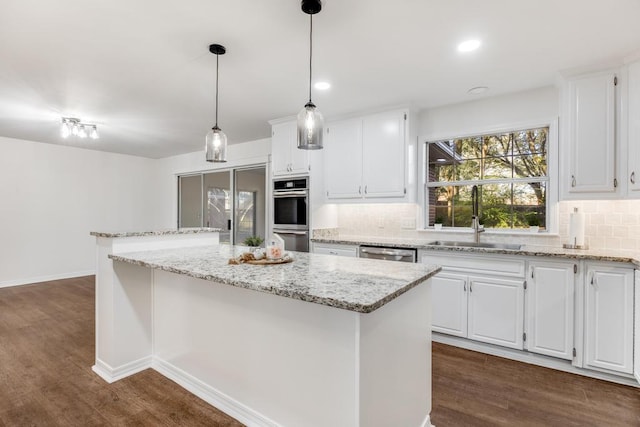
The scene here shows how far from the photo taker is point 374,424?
1399mm

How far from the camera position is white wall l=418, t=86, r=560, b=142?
3020 millimetres

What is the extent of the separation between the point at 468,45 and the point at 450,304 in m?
2.18

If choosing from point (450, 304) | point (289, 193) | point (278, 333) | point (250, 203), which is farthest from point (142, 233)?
point (250, 203)

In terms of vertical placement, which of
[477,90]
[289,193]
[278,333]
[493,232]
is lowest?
[278,333]

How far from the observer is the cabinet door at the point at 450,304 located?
296 centimetres

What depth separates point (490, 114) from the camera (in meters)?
3.29

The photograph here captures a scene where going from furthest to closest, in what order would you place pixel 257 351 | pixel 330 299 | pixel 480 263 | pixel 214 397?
pixel 480 263, pixel 214 397, pixel 257 351, pixel 330 299

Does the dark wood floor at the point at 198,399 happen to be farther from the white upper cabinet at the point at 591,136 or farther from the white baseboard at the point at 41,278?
the white baseboard at the point at 41,278

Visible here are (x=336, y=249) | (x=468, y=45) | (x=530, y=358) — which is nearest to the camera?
(x=468, y=45)

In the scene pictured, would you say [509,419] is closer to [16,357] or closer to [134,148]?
[16,357]

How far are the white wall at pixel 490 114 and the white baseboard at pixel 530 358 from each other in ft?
6.89

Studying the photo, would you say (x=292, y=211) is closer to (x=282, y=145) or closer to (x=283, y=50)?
(x=282, y=145)

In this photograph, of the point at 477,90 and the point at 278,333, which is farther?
the point at 477,90

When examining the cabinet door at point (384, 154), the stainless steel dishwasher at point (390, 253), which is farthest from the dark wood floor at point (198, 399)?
the cabinet door at point (384, 154)
